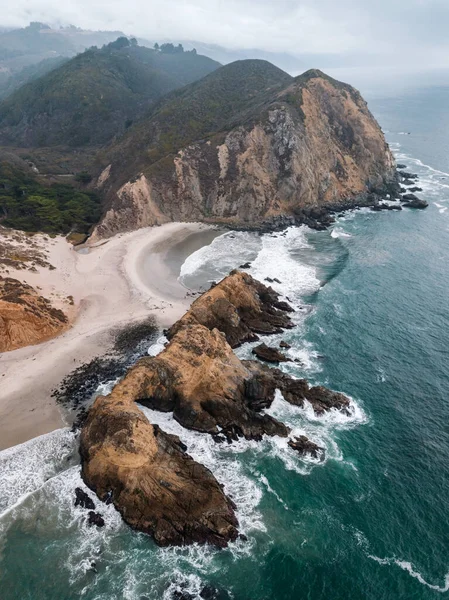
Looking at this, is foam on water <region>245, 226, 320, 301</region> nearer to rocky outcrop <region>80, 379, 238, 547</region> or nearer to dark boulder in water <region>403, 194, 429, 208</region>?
dark boulder in water <region>403, 194, 429, 208</region>

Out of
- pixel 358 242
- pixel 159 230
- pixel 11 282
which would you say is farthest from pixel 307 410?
pixel 159 230

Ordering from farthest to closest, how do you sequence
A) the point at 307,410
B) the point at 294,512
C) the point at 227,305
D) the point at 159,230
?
the point at 159,230, the point at 227,305, the point at 307,410, the point at 294,512

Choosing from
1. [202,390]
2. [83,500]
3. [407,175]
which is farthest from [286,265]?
[407,175]

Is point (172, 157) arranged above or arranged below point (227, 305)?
above

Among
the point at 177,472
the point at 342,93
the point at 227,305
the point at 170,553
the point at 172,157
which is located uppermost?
the point at 342,93

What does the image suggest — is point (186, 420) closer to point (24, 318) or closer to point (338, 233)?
point (24, 318)

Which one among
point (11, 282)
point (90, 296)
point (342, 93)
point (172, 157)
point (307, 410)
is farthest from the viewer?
point (342, 93)

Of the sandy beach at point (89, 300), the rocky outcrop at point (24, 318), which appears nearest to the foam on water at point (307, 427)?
the sandy beach at point (89, 300)

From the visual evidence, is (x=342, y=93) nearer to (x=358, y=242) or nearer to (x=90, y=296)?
(x=358, y=242)
